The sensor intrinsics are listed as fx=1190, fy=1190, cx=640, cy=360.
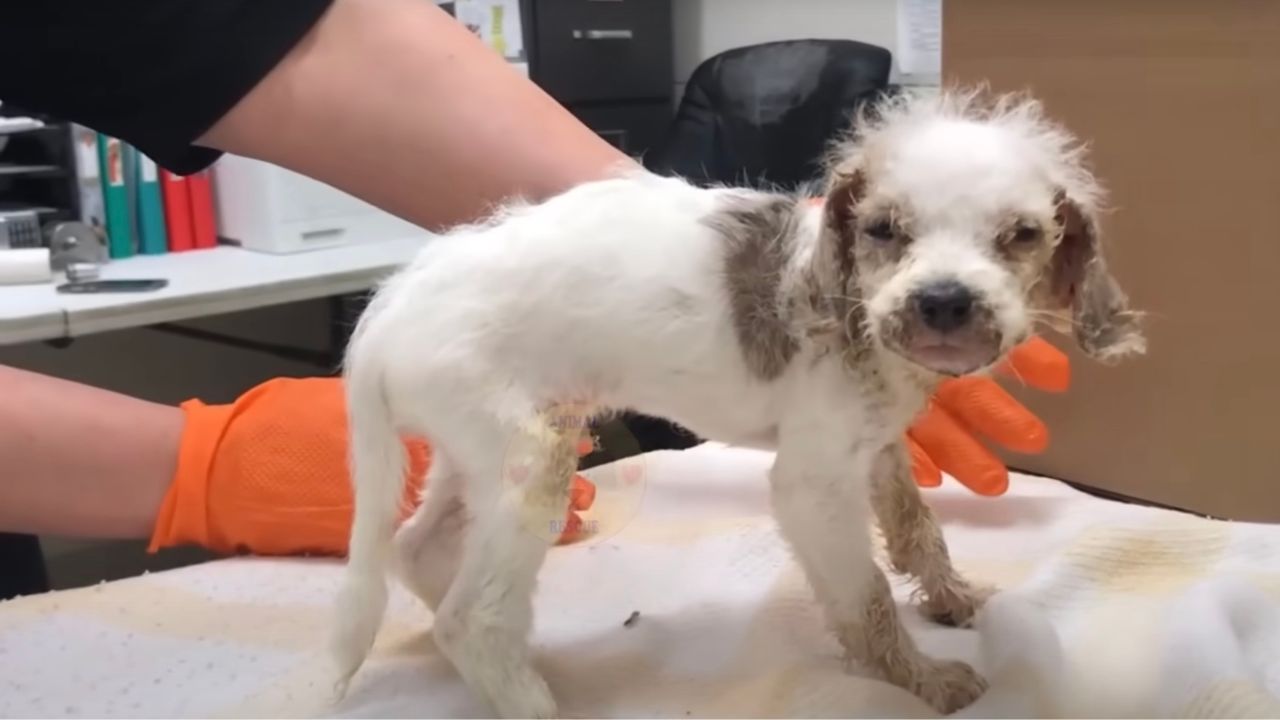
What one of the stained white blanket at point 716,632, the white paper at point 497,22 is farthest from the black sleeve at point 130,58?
the white paper at point 497,22

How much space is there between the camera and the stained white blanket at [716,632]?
72cm

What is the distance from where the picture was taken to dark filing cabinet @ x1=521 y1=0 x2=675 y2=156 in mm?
2174

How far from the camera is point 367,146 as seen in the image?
35.5 inches

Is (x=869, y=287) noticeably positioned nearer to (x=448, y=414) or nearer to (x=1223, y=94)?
(x=448, y=414)

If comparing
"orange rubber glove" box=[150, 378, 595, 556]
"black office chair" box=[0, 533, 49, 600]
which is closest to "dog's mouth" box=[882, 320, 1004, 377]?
"orange rubber glove" box=[150, 378, 595, 556]

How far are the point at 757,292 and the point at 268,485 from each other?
47cm

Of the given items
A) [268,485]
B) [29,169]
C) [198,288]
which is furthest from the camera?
[29,169]

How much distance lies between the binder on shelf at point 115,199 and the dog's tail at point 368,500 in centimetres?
131

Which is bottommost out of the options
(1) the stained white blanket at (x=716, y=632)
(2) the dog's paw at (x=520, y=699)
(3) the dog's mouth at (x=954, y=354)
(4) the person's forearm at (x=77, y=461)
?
(1) the stained white blanket at (x=716, y=632)

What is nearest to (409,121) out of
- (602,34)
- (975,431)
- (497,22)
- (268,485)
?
(268,485)

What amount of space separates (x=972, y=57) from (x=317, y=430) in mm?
664

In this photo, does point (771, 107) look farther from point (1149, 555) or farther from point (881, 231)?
point (881, 231)

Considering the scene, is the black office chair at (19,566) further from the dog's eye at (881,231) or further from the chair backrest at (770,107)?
the chair backrest at (770,107)

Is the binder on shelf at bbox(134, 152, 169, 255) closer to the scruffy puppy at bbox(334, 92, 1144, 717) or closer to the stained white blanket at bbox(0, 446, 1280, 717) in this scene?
the stained white blanket at bbox(0, 446, 1280, 717)
